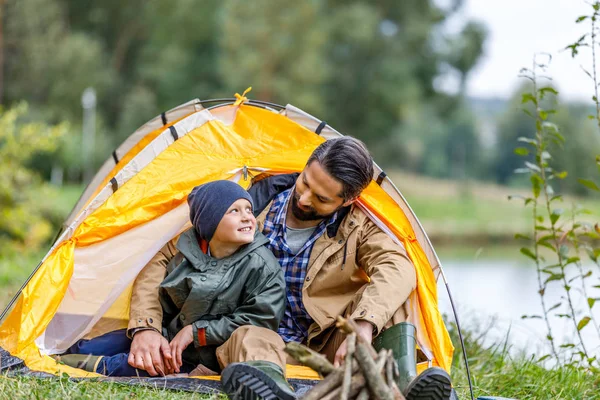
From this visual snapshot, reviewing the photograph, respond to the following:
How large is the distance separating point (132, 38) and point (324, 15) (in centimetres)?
858

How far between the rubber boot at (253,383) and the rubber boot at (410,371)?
0.39m

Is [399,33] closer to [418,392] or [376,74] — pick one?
[376,74]

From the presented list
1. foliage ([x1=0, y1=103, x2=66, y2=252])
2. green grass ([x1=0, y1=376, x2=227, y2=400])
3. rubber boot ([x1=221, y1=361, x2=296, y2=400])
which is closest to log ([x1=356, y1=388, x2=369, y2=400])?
rubber boot ([x1=221, y1=361, x2=296, y2=400])

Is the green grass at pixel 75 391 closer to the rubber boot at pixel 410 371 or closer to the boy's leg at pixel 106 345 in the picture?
the boy's leg at pixel 106 345

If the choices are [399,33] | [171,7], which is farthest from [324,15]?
[171,7]

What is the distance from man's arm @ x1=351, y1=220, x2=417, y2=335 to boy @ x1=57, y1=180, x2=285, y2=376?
0.35 meters

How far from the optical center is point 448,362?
2816 mm

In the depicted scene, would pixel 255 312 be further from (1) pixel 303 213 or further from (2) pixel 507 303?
(2) pixel 507 303

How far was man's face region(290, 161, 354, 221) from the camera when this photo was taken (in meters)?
2.78

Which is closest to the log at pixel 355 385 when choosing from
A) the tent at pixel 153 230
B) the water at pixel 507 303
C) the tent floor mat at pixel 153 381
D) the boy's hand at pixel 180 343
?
the tent floor mat at pixel 153 381

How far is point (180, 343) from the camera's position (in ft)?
8.85

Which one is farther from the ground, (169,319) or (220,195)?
(220,195)

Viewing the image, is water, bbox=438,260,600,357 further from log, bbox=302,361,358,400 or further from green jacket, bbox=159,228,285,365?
log, bbox=302,361,358,400

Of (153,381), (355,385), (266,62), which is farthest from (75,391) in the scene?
(266,62)
